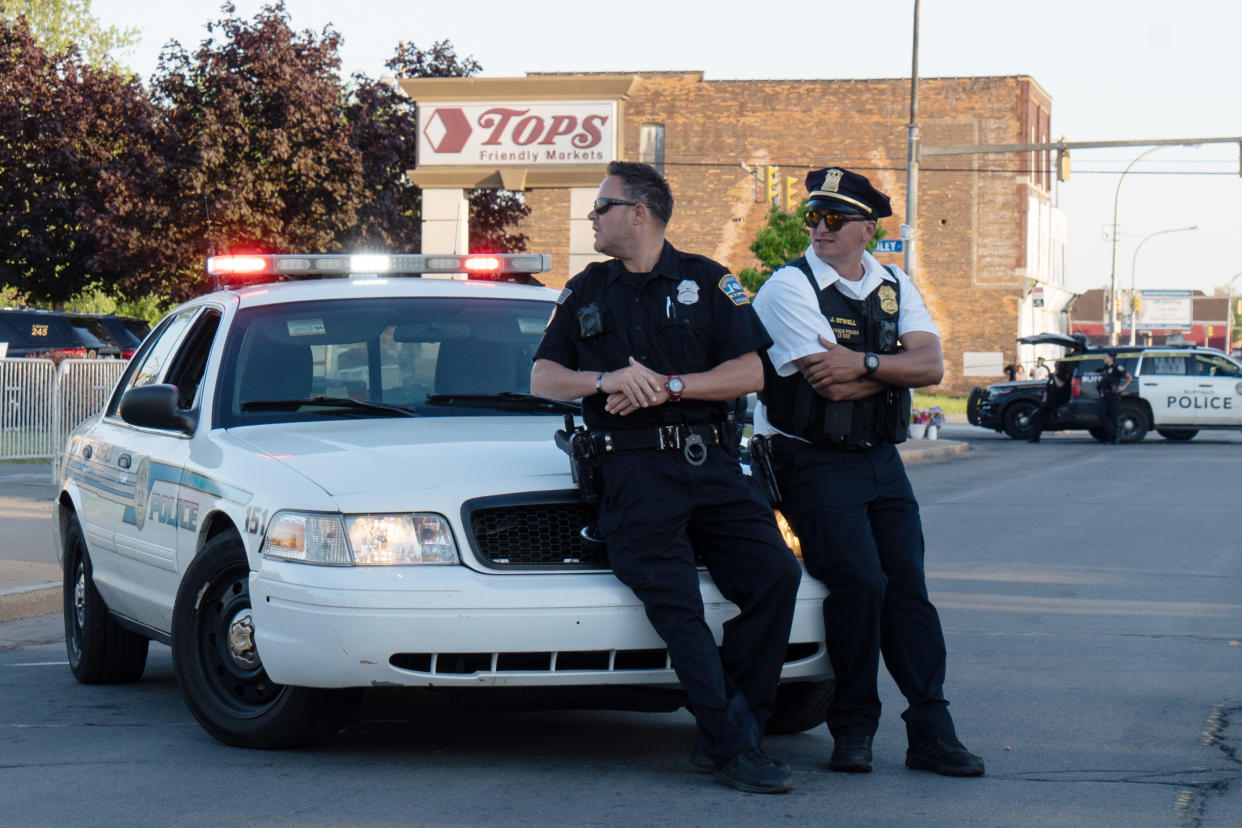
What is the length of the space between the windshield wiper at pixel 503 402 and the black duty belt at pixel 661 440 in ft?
3.76

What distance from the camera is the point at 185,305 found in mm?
7188

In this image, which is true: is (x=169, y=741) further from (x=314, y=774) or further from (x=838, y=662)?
(x=838, y=662)

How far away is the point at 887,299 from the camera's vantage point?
5.52 metres

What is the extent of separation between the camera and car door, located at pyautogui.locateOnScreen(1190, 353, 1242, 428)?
30969mm

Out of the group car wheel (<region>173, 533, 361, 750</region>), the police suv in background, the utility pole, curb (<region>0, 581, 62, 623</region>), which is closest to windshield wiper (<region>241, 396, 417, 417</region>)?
car wheel (<region>173, 533, 361, 750</region>)

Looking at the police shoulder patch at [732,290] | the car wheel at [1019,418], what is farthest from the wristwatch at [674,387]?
the car wheel at [1019,418]

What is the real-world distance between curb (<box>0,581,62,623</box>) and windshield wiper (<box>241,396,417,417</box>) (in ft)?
13.0

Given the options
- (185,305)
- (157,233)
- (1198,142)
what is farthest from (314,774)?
(1198,142)

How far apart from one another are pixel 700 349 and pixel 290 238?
2392 cm

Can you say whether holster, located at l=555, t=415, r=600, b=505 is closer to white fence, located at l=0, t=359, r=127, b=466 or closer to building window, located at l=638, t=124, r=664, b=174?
white fence, located at l=0, t=359, r=127, b=466

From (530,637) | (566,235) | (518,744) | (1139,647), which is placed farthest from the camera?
(566,235)

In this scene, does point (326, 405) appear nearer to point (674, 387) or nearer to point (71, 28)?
point (674, 387)

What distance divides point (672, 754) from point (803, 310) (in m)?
1.49

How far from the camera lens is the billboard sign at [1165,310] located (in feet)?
392
